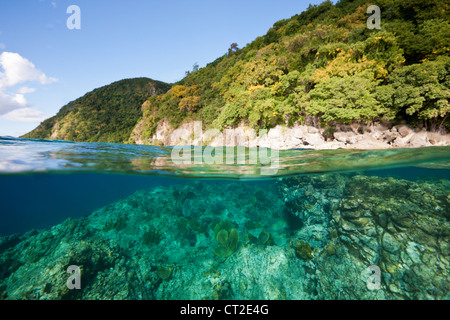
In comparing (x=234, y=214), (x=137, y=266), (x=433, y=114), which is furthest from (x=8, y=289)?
(x=433, y=114)

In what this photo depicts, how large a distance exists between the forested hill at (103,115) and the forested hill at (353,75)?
4739 centimetres

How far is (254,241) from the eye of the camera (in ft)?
29.0

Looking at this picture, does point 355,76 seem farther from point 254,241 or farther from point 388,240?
point 254,241

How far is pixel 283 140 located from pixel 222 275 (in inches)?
628

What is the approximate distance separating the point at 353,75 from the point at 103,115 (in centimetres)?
8110

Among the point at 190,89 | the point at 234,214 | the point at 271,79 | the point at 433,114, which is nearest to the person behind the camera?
the point at 234,214

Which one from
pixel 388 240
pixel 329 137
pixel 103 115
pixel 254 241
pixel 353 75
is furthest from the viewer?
pixel 103 115

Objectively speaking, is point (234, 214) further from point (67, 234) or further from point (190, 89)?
point (190, 89)

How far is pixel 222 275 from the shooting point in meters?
7.45

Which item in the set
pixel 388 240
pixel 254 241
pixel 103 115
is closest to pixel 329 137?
pixel 388 240

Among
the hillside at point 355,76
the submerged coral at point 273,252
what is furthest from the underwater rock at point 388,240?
the hillside at point 355,76

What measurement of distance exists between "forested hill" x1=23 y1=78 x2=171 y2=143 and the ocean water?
5225 centimetres

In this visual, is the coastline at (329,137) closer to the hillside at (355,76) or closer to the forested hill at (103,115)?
the hillside at (355,76)

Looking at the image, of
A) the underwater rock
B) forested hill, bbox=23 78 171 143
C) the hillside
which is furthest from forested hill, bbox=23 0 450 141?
forested hill, bbox=23 78 171 143
